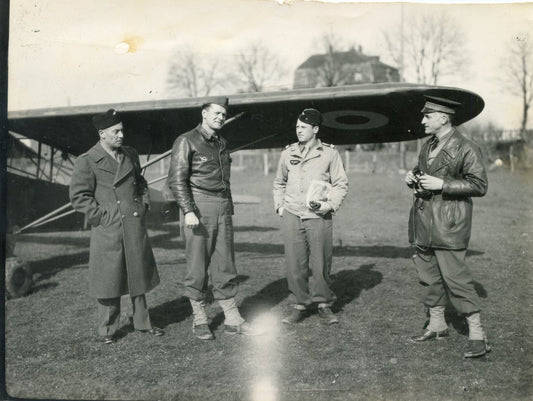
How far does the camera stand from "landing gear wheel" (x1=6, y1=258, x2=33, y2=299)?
5.45 meters

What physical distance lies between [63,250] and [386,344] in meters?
6.83

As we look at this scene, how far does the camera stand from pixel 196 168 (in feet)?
13.5

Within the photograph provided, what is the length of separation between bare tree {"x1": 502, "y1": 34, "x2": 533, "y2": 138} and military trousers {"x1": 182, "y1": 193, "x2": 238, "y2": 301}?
3.08m

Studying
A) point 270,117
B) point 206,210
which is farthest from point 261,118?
point 206,210

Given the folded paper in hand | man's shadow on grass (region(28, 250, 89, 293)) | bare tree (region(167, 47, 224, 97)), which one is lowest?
man's shadow on grass (region(28, 250, 89, 293))

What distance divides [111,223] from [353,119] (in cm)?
321

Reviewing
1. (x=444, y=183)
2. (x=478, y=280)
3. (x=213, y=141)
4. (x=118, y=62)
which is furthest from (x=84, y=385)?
(x=478, y=280)

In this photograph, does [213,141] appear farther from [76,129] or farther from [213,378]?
[76,129]

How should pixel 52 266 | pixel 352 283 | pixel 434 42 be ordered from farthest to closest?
1. pixel 434 42
2. pixel 52 266
3. pixel 352 283

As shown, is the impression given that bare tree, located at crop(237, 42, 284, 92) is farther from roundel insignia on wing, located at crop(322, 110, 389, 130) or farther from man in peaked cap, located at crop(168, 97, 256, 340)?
man in peaked cap, located at crop(168, 97, 256, 340)

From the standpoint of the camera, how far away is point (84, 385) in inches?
127

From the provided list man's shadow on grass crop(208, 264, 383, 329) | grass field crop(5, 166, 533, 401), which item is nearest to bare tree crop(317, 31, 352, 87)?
grass field crop(5, 166, 533, 401)

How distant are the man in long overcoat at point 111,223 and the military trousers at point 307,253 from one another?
1.36 m

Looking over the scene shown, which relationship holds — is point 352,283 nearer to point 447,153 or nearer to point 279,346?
point 279,346
